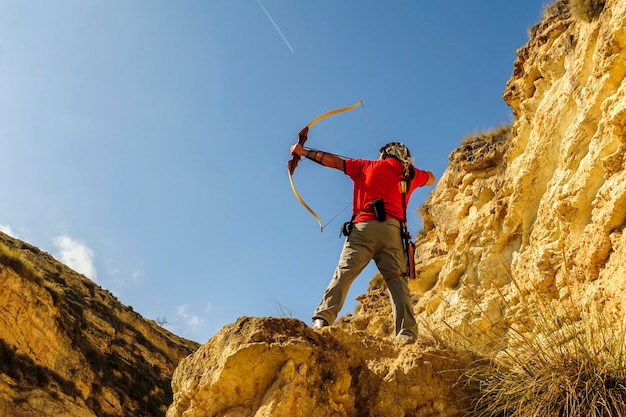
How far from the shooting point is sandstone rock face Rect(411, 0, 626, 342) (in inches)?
237

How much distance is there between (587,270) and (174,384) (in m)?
4.29

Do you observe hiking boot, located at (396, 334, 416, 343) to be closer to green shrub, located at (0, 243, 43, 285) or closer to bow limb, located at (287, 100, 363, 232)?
bow limb, located at (287, 100, 363, 232)

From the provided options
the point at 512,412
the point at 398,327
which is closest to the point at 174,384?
the point at 398,327

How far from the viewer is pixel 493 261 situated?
874 centimetres

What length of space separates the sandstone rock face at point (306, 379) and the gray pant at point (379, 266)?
795 millimetres

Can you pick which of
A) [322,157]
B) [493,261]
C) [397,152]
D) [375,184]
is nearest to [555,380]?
[375,184]

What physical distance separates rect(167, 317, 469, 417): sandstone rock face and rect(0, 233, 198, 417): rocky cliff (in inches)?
443

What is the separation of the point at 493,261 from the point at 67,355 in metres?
13.0

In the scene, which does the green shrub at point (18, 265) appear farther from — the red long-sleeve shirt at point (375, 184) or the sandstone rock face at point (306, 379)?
the sandstone rock face at point (306, 379)

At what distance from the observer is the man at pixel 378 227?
4793 mm

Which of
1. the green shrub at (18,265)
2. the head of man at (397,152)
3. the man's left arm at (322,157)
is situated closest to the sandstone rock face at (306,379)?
the man's left arm at (322,157)

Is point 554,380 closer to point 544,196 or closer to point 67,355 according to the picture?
point 544,196

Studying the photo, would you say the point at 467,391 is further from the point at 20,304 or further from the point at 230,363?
the point at 20,304

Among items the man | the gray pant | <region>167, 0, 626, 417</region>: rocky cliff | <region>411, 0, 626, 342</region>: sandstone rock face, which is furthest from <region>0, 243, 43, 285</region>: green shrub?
the gray pant
